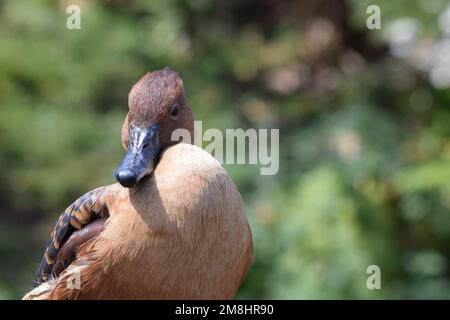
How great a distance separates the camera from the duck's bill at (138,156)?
6.33 feet

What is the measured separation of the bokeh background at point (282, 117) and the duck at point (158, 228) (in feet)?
6.89

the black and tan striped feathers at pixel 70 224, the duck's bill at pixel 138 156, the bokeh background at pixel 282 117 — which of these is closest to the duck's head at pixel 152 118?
the duck's bill at pixel 138 156

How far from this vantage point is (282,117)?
512 cm

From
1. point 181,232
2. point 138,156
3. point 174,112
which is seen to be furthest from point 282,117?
point 181,232

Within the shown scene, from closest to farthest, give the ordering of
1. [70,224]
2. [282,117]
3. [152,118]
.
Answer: [152,118]
[70,224]
[282,117]

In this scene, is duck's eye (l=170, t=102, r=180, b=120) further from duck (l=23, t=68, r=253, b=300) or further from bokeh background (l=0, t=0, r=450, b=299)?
bokeh background (l=0, t=0, r=450, b=299)

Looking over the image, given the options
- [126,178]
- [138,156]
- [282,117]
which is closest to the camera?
[126,178]

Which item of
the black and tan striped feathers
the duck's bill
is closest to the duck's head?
the duck's bill

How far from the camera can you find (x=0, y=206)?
5.62 meters

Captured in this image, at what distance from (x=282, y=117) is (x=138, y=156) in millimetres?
3145

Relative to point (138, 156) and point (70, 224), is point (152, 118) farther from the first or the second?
point (70, 224)

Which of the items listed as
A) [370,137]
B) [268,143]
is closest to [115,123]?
[268,143]

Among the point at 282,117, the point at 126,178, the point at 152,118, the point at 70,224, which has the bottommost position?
the point at 70,224

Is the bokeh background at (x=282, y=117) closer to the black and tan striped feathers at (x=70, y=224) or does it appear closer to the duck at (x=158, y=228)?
the black and tan striped feathers at (x=70, y=224)
